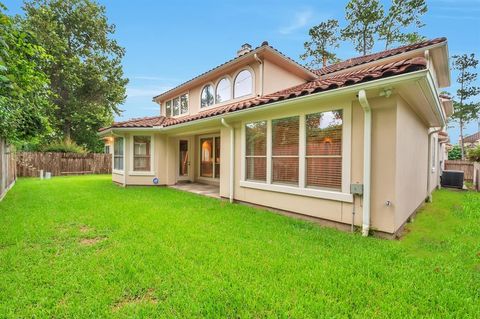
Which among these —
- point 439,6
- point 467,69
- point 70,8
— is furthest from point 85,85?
point 467,69

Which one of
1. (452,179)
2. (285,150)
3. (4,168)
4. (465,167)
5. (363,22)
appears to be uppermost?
(363,22)

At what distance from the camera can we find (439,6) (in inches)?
646

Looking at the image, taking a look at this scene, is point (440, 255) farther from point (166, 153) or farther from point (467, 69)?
point (467, 69)

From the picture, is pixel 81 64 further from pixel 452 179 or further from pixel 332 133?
pixel 452 179

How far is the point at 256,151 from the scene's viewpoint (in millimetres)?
7262

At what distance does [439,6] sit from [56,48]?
29.0m

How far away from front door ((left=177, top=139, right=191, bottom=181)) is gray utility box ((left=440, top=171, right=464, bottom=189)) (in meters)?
13.5

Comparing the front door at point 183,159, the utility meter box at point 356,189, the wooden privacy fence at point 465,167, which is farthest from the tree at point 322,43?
the utility meter box at point 356,189

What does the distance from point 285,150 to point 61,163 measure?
18.6 meters

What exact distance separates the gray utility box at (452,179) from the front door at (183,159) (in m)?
13.5

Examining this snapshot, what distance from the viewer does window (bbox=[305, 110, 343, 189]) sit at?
5352mm

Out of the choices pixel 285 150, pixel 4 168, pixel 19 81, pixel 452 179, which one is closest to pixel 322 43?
pixel 452 179

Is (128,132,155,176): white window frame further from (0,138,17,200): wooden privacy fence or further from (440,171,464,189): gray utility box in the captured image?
(440,171,464,189): gray utility box

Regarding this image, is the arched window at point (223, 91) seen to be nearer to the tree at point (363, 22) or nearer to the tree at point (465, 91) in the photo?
the tree at point (363, 22)
